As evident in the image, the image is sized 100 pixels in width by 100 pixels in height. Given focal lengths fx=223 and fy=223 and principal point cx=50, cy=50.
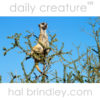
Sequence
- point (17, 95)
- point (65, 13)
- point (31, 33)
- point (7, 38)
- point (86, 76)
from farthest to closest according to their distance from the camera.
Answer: point (65, 13) < point (17, 95) < point (31, 33) < point (7, 38) < point (86, 76)

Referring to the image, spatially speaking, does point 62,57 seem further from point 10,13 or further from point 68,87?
point 10,13

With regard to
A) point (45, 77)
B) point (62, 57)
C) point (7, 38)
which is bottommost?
point (45, 77)

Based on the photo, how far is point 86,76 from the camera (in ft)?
5.66

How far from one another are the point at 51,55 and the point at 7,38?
0.39m

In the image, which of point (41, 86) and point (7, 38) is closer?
point (7, 38)

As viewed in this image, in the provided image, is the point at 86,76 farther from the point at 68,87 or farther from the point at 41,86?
the point at 41,86

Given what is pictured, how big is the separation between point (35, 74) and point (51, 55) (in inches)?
8.0

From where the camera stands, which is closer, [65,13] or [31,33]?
[31,33]

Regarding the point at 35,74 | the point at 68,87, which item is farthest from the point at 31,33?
the point at 68,87

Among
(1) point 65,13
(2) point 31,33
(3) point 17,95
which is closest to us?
(2) point 31,33

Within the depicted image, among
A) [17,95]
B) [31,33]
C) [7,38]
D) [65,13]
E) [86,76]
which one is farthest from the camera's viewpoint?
[65,13]

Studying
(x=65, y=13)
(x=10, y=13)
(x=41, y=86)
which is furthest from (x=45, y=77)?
(x=10, y=13)

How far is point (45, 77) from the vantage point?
5.70 ft

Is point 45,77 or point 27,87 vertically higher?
point 45,77
